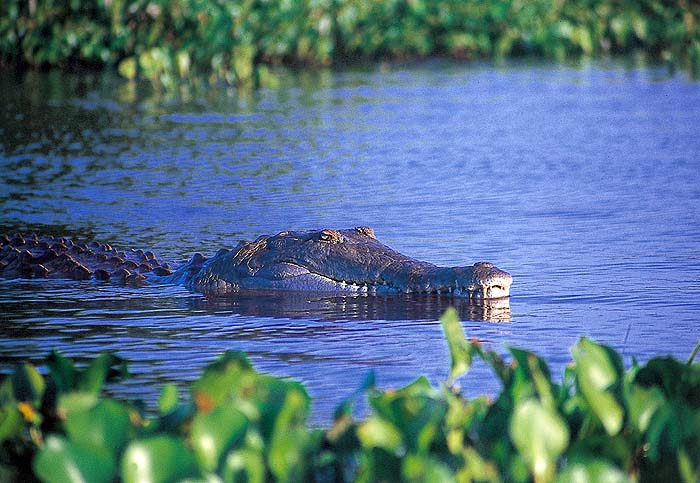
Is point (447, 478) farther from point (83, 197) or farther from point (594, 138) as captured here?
point (594, 138)

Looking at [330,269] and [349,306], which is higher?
[330,269]

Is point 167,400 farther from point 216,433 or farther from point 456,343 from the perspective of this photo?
point 456,343

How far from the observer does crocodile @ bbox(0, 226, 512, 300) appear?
6.38 meters

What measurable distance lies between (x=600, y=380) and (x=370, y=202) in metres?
6.41

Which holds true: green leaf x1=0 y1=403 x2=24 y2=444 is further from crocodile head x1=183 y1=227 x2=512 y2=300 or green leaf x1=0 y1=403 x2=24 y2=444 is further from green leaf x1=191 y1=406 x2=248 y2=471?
crocodile head x1=183 y1=227 x2=512 y2=300

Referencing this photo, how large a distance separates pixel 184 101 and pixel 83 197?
6.90 meters

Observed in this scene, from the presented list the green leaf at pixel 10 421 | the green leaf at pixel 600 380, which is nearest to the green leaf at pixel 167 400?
the green leaf at pixel 10 421

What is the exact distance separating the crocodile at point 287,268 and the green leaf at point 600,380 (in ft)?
8.76

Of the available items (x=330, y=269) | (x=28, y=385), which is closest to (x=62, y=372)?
(x=28, y=385)

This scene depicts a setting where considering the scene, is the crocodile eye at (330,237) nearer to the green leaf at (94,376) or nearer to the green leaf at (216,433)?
the green leaf at (94,376)

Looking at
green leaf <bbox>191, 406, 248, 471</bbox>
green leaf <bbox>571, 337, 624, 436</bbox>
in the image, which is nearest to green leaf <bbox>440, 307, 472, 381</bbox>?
green leaf <bbox>571, 337, 624, 436</bbox>

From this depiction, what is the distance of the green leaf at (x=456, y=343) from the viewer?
3506 millimetres

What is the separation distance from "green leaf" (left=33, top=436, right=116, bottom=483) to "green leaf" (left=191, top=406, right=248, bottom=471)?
21 cm

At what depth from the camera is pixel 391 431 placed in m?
3.16
